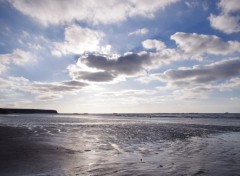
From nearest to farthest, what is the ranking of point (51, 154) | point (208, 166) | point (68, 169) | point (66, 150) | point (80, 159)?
1. point (68, 169)
2. point (208, 166)
3. point (80, 159)
4. point (51, 154)
5. point (66, 150)

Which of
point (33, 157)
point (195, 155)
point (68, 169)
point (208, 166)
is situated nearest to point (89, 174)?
point (68, 169)

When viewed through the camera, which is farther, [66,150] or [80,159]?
[66,150]

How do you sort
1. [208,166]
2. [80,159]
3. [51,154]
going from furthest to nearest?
[51,154] < [80,159] < [208,166]

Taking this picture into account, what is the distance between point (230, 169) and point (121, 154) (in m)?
6.51

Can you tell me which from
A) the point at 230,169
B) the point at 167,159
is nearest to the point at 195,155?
the point at 167,159

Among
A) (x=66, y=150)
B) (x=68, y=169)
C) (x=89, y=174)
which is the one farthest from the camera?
(x=66, y=150)

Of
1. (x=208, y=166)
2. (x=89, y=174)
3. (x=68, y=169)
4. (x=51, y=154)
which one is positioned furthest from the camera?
(x=51, y=154)

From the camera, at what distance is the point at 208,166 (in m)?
13.0

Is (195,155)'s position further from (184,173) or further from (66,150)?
(66,150)

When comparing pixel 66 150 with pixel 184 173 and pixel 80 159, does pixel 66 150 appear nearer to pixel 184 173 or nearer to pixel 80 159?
pixel 80 159

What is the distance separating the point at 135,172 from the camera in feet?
37.7

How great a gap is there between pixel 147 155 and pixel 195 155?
308 cm

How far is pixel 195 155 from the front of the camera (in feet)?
53.6

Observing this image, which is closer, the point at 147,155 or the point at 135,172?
the point at 135,172
